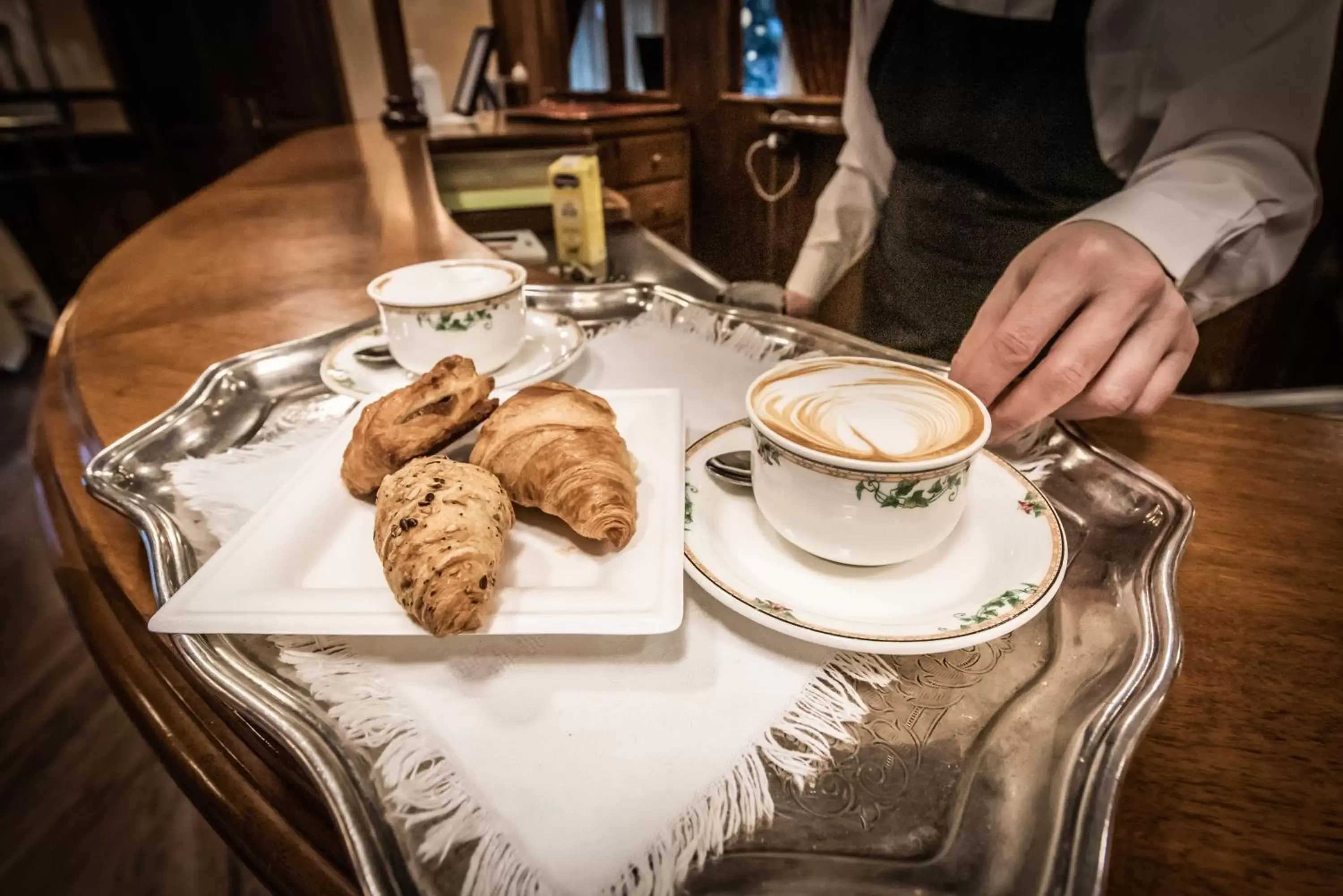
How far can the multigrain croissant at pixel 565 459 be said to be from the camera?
410 mm

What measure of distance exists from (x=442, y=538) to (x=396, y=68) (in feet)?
7.64

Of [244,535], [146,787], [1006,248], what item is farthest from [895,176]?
[146,787]

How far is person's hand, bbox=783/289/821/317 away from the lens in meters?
0.96

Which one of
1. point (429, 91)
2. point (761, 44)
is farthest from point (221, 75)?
point (761, 44)

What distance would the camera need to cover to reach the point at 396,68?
2.18 m

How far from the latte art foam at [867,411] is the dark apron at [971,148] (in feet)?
1.14

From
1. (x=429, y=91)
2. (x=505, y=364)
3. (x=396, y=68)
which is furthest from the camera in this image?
(x=429, y=91)

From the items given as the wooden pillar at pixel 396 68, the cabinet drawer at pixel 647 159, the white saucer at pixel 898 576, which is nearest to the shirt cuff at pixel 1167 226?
the white saucer at pixel 898 576

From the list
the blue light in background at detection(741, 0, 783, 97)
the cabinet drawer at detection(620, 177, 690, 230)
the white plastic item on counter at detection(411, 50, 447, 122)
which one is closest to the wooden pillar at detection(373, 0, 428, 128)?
the white plastic item on counter at detection(411, 50, 447, 122)

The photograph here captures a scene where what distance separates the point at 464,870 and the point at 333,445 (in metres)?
0.35

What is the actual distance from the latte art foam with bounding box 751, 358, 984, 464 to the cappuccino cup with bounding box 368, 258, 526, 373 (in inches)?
12.4

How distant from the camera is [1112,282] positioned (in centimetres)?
53

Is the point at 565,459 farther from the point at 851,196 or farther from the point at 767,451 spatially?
the point at 851,196

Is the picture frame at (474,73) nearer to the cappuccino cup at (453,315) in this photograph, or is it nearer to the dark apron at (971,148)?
the dark apron at (971,148)
